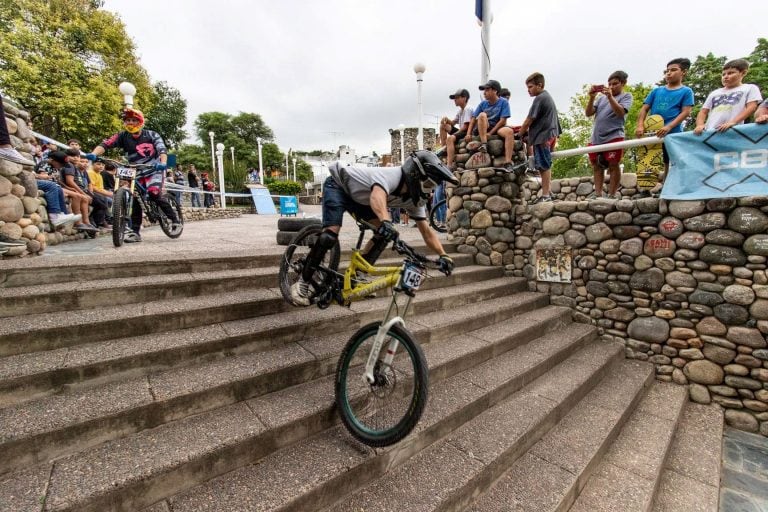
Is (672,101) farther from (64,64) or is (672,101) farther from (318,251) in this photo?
(64,64)

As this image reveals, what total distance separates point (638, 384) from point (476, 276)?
2443 millimetres

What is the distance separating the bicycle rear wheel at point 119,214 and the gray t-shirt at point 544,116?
6.26 meters

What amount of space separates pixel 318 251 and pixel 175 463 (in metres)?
1.84

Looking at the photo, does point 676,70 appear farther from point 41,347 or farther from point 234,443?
point 41,347

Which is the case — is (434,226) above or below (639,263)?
above

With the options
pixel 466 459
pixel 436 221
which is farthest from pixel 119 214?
pixel 436 221

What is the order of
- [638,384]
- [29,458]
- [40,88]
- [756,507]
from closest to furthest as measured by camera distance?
[29,458]
[756,507]
[638,384]
[40,88]

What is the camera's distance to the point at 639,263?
489 centimetres

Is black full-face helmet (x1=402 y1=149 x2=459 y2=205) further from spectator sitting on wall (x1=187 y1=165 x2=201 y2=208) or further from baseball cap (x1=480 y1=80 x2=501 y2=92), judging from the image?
spectator sitting on wall (x1=187 y1=165 x2=201 y2=208)

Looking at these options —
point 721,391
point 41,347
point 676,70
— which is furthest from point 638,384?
point 41,347

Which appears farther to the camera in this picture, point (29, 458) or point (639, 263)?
point (639, 263)

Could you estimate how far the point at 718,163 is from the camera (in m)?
4.19

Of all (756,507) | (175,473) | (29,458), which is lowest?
(756,507)

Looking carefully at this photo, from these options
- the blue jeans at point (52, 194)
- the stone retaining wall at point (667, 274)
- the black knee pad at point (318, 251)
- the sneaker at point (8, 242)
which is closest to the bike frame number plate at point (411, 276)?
the black knee pad at point (318, 251)
